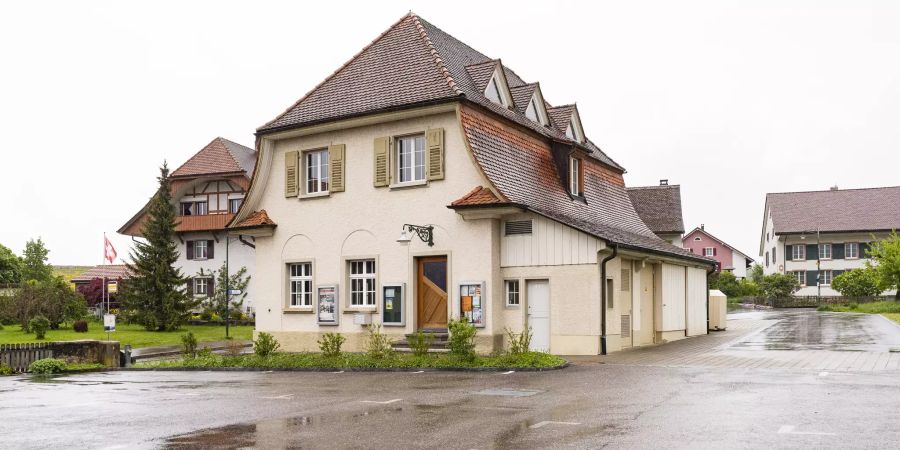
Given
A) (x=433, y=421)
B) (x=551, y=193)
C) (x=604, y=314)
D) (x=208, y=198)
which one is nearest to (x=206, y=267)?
(x=208, y=198)

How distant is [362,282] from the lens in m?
23.9

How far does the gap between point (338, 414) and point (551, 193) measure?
1414 cm

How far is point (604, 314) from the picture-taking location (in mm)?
20656

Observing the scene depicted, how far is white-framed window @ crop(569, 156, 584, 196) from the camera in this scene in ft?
83.2

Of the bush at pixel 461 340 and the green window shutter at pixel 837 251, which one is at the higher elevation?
the green window shutter at pixel 837 251

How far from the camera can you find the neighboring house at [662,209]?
43594 millimetres

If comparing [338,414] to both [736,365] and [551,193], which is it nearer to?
[736,365]

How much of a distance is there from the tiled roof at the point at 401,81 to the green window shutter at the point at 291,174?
3.08 feet

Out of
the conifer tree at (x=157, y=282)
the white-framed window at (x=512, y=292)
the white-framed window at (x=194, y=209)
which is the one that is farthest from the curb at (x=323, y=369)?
the white-framed window at (x=194, y=209)

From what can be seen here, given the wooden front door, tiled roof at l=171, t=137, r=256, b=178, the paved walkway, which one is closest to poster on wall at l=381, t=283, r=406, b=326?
the wooden front door

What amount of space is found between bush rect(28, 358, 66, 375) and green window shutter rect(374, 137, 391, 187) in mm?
9253

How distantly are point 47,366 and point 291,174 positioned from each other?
839 centimetres

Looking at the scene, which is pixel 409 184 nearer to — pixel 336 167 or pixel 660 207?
pixel 336 167

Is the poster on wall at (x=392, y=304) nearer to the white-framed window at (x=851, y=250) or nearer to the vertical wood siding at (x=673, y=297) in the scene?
the vertical wood siding at (x=673, y=297)
